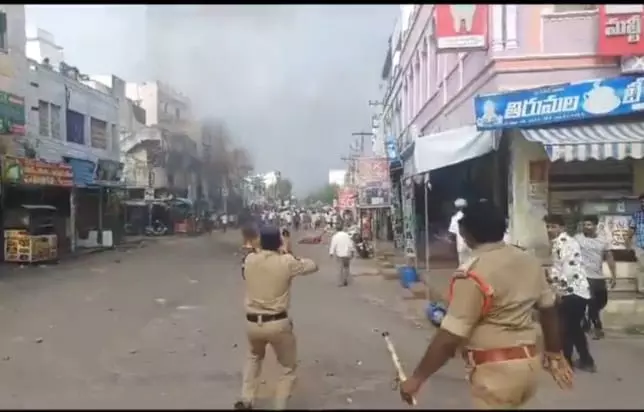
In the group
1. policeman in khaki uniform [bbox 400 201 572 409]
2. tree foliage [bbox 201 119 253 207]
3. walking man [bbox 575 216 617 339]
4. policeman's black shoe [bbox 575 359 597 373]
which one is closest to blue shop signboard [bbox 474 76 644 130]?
walking man [bbox 575 216 617 339]

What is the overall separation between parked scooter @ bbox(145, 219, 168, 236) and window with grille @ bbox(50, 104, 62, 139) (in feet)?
46.3

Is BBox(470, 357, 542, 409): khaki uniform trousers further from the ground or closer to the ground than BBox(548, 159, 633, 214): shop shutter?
closer to the ground

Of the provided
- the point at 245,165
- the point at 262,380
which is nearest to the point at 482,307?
the point at 245,165

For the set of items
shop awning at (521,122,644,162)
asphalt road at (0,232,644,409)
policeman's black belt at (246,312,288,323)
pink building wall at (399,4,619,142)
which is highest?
pink building wall at (399,4,619,142)

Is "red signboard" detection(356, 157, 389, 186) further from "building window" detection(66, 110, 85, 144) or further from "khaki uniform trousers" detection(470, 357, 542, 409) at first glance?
"khaki uniform trousers" detection(470, 357, 542, 409)

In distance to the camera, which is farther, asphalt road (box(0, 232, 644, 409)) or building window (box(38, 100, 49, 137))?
building window (box(38, 100, 49, 137))

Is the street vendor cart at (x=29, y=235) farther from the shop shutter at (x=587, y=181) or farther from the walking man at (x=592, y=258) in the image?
the walking man at (x=592, y=258)

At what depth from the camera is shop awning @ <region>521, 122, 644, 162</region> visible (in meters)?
10.4

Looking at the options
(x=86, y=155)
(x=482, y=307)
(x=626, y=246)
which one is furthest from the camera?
(x=86, y=155)

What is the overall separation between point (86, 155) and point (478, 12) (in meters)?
22.9

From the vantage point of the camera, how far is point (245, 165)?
276 inches

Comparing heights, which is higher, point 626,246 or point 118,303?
point 626,246

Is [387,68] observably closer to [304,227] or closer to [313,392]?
[304,227]

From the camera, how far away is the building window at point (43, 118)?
27703 mm
